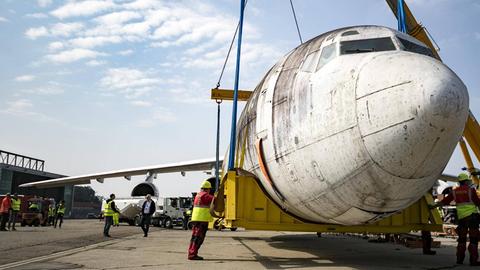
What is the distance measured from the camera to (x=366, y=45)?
18.8 feet

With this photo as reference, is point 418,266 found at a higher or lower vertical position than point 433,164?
lower

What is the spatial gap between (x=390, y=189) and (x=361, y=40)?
84.7 inches

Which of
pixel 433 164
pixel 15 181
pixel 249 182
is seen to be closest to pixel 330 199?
pixel 433 164

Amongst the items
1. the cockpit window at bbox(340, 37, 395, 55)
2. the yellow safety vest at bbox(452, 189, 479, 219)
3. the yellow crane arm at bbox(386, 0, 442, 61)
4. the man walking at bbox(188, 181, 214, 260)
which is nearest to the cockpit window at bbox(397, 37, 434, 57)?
the cockpit window at bbox(340, 37, 395, 55)

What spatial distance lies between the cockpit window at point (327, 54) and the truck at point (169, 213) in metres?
23.0

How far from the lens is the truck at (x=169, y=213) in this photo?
92.4 ft

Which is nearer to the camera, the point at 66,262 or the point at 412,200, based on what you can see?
the point at 412,200

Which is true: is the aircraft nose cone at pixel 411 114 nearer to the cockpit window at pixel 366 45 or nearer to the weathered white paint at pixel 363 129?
the weathered white paint at pixel 363 129

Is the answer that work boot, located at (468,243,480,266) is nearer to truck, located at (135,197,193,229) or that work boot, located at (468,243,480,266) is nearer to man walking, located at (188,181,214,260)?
man walking, located at (188,181,214,260)

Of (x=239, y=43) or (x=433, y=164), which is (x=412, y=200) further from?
(x=239, y=43)

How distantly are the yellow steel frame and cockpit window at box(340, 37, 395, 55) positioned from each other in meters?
3.25

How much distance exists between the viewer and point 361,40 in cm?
584

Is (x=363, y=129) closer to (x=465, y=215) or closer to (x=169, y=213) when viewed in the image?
(x=465, y=215)

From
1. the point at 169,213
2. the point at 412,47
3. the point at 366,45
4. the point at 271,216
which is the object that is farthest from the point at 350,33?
the point at 169,213
